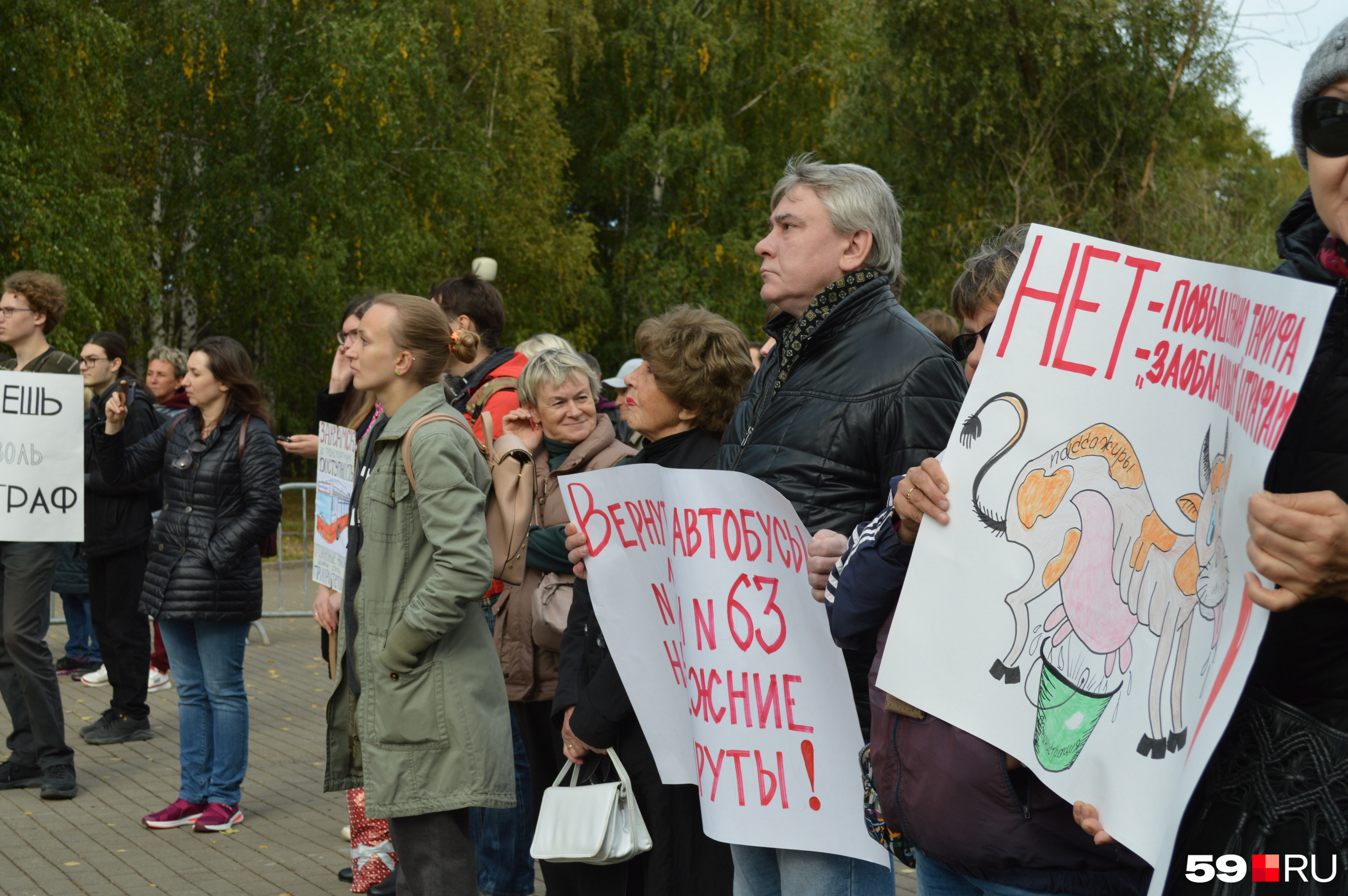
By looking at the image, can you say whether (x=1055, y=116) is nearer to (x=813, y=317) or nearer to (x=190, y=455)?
(x=190, y=455)

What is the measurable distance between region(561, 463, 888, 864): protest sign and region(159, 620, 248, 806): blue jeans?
3.35 m

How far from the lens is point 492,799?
400 centimetres

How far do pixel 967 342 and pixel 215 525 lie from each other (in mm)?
4057

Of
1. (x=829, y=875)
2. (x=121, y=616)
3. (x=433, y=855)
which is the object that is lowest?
(x=121, y=616)

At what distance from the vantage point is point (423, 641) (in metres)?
3.87

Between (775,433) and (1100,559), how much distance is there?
1189mm

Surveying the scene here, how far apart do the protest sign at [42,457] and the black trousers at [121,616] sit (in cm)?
118

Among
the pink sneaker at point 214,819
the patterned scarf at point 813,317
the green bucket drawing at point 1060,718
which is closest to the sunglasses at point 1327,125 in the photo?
the green bucket drawing at point 1060,718

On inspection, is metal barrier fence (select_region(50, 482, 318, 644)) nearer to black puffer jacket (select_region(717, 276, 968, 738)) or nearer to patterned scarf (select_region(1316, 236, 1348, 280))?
black puffer jacket (select_region(717, 276, 968, 738))

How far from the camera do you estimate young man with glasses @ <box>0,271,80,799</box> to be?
643cm

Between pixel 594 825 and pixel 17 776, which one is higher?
pixel 594 825

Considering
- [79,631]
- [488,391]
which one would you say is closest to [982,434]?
[488,391]

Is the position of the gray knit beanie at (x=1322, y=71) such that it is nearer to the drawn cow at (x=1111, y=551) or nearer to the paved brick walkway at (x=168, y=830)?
the drawn cow at (x=1111, y=551)

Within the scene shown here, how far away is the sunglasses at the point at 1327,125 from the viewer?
160cm
